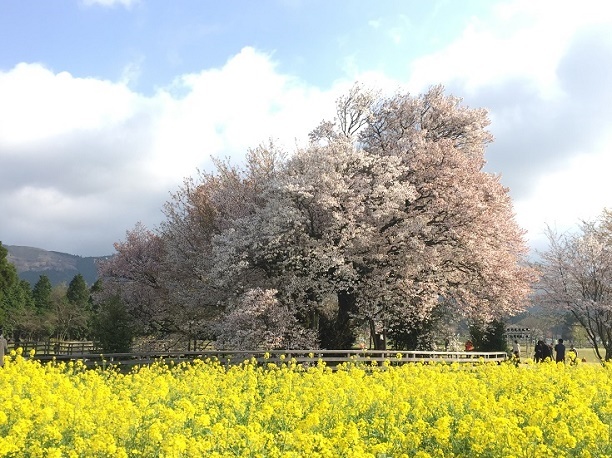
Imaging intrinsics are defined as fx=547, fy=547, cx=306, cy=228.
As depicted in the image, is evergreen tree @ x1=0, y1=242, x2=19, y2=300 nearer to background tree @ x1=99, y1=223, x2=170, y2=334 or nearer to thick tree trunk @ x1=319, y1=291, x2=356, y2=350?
background tree @ x1=99, y1=223, x2=170, y2=334

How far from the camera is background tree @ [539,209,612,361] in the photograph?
119 feet

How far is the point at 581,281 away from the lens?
38031mm

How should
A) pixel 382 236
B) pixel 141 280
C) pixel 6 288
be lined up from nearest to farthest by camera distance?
pixel 382 236, pixel 141 280, pixel 6 288

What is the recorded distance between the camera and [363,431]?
8.08 m

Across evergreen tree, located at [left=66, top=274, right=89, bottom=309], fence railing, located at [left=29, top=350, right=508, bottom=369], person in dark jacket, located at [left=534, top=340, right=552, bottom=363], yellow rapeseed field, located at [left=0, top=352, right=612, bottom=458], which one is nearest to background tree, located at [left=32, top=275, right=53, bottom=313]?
evergreen tree, located at [left=66, top=274, right=89, bottom=309]

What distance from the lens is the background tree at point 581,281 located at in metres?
36.3

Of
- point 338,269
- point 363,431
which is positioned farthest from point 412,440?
point 338,269

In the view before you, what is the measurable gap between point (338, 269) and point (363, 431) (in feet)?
57.5

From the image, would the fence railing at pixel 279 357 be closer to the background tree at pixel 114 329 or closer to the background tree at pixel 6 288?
the background tree at pixel 114 329

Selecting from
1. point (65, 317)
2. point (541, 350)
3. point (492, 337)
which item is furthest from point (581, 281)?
point (65, 317)

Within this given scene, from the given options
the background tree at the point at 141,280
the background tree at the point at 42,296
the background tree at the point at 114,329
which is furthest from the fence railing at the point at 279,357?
the background tree at the point at 42,296

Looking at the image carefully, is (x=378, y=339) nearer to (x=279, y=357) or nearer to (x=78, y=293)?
(x=279, y=357)

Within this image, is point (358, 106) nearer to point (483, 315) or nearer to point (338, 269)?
point (338, 269)

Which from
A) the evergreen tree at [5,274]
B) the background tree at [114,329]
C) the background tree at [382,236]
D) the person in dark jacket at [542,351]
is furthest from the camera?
the evergreen tree at [5,274]
